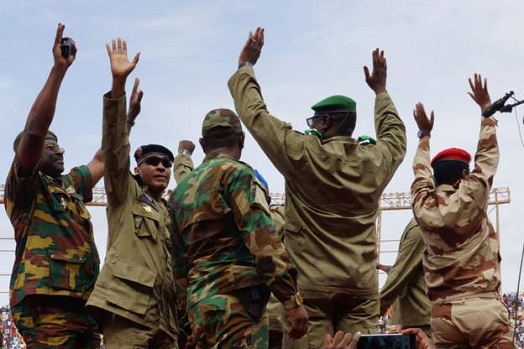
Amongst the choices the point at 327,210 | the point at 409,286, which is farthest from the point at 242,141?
the point at 409,286

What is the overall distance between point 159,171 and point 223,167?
1854 mm

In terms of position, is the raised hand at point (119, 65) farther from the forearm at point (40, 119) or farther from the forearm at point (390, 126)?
the forearm at point (390, 126)

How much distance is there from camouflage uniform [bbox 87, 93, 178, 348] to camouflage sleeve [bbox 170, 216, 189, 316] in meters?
0.48

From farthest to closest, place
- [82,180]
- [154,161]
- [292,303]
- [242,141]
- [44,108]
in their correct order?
[154,161] < [82,180] < [44,108] < [242,141] < [292,303]

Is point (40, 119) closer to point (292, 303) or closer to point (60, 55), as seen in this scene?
point (60, 55)

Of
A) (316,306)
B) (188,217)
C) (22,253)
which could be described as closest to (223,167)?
(188,217)

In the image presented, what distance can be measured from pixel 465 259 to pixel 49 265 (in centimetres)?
269

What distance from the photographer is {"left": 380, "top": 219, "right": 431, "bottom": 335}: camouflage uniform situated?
795 centimetres

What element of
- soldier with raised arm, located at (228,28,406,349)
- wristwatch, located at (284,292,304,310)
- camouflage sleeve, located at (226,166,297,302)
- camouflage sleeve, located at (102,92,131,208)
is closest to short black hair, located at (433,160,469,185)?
soldier with raised arm, located at (228,28,406,349)

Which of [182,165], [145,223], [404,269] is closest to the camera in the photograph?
[145,223]

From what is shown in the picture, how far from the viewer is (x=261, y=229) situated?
5.08m

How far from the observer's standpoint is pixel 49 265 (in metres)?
6.12

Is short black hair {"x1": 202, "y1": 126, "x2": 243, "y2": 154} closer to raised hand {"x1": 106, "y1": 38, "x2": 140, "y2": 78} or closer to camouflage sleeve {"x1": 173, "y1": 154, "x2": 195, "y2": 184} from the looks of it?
raised hand {"x1": 106, "y1": 38, "x2": 140, "y2": 78}

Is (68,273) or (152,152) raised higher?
(152,152)
